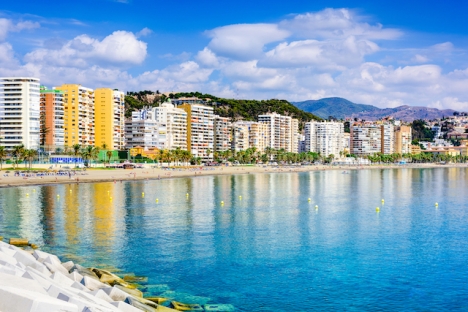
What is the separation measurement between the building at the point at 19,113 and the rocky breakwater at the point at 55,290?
114m

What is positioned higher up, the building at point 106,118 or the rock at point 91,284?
the building at point 106,118

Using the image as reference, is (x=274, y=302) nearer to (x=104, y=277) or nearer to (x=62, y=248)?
(x=104, y=277)

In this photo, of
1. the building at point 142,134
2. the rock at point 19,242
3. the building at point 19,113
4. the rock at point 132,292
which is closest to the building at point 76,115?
the building at point 19,113

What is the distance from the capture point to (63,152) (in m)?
133

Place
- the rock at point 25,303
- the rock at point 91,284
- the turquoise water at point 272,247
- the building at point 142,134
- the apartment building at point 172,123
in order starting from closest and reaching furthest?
1. the rock at point 25,303
2. the rock at point 91,284
3. the turquoise water at point 272,247
4. the building at point 142,134
5. the apartment building at point 172,123

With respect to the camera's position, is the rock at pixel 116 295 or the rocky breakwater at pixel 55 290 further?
the rock at pixel 116 295

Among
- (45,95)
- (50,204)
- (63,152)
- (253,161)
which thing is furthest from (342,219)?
(253,161)

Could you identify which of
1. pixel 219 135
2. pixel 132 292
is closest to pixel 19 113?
pixel 219 135

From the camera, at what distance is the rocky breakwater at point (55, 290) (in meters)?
12.7

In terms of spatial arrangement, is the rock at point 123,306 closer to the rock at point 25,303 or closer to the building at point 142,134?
the rock at point 25,303

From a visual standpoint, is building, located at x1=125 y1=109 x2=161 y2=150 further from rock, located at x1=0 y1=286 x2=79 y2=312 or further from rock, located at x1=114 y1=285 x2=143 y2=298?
rock, located at x1=0 y1=286 x2=79 y2=312

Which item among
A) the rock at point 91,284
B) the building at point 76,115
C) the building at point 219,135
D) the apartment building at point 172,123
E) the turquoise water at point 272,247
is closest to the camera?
the rock at point 91,284

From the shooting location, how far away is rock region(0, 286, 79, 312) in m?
12.5

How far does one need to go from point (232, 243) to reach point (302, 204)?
25.5 metres
